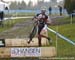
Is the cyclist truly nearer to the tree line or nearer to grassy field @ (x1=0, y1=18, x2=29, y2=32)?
the tree line

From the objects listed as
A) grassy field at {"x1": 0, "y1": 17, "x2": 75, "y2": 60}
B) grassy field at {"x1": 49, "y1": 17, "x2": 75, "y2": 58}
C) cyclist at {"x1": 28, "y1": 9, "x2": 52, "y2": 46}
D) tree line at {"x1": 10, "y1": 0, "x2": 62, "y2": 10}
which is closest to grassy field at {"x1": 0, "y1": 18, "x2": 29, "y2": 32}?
grassy field at {"x1": 0, "y1": 17, "x2": 75, "y2": 60}

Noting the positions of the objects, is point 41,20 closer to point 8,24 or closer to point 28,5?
point 28,5

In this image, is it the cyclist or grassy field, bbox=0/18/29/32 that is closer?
the cyclist

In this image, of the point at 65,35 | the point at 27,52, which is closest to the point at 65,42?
the point at 65,35

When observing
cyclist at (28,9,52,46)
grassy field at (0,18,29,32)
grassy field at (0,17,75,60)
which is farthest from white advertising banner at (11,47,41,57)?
grassy field at (0,18,29,32)

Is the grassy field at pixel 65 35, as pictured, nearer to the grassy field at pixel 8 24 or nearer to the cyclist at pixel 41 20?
the grassy field at pixel 8 24

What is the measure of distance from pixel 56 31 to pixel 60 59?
3.67 feet

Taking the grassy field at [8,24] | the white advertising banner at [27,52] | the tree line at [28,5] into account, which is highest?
the tree line at [28,5]

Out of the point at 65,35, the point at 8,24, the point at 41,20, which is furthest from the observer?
the point at 65,35

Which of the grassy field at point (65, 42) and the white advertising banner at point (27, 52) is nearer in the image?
the white advertising banner at point (27, 52)

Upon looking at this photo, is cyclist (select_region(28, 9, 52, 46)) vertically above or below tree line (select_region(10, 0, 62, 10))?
below

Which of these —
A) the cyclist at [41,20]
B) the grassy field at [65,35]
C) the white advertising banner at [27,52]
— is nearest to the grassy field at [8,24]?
the grassy field at [65,35]

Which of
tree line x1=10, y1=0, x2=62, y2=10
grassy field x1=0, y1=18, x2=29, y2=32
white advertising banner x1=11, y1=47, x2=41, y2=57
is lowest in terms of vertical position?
white advertising banner x1=11, y1=47, x2=41, y2=57

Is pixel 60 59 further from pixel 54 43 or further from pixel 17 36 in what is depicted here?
pixel 17 36
